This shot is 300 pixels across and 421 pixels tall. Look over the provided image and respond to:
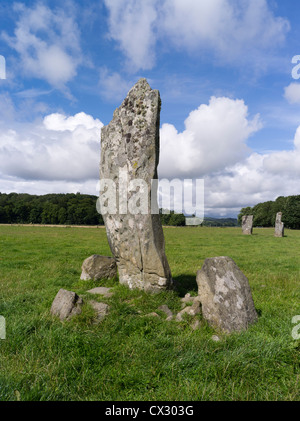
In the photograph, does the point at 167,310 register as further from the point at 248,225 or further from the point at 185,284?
the point at 248,225

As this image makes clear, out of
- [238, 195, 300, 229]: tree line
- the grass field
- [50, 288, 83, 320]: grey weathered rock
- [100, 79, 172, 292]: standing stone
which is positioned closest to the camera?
the grass field

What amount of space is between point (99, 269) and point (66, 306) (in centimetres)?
312

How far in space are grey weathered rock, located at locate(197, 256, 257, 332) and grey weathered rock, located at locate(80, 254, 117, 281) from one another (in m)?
4.00

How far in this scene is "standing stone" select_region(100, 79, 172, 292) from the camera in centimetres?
693

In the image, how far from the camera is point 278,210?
274 feet

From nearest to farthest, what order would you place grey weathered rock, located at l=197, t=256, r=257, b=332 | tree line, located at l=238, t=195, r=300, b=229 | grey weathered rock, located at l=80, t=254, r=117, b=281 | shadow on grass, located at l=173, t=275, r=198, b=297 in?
grey weathered rock, located at l=197, t=256, r=257, b=332, shadow on grass, located at l=173, t=275, r=198, b=297, grey weathered rock, located at l=80, t=254, r=117, b=281, tree line, located at l=238, t=195, r=300, b=229

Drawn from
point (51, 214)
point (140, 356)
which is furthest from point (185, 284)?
point (51, 214)

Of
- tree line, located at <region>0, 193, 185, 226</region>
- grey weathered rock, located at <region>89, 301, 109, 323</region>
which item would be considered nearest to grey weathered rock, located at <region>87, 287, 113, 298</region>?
grey weathered rock, located at <region>89, 301, 109, 323</region>

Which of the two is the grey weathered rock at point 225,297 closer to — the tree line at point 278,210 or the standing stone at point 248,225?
the standing stone at point 248,225

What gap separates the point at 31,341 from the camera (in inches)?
174

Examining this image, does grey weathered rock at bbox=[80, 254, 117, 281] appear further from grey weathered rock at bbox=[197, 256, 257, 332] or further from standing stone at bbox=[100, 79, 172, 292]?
grey weathered rock at bbox=[197, 256, 257, 332]
